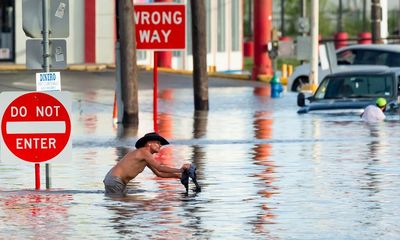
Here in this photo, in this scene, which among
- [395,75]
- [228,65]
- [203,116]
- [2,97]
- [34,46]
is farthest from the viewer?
[228,65]

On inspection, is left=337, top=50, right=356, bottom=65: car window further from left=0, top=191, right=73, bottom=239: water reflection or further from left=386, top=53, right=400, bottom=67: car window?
left=0, top=191, right=73, bottom=239: water reflection

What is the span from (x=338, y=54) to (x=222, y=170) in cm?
2514

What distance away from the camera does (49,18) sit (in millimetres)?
20312

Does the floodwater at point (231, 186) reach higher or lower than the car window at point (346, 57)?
lower

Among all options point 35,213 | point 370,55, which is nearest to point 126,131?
point 35,213

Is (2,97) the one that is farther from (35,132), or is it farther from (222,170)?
(222,170)

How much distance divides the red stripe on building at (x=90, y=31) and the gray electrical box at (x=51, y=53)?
37115 millimetres

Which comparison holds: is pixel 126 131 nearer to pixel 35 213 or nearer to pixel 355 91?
pixel 355 91

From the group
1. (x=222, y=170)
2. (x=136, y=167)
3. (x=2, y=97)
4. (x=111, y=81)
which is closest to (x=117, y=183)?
(x=136, y=167)

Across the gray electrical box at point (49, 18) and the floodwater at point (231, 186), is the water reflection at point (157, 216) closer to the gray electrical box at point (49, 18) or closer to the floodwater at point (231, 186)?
the floodwater at point (231, 186)

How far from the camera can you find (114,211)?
17609 mm

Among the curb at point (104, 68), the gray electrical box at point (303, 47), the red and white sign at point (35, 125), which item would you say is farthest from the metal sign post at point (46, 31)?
the curb at point (104, 68)

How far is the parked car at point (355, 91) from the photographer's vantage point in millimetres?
35219

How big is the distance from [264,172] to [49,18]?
4114 mm
